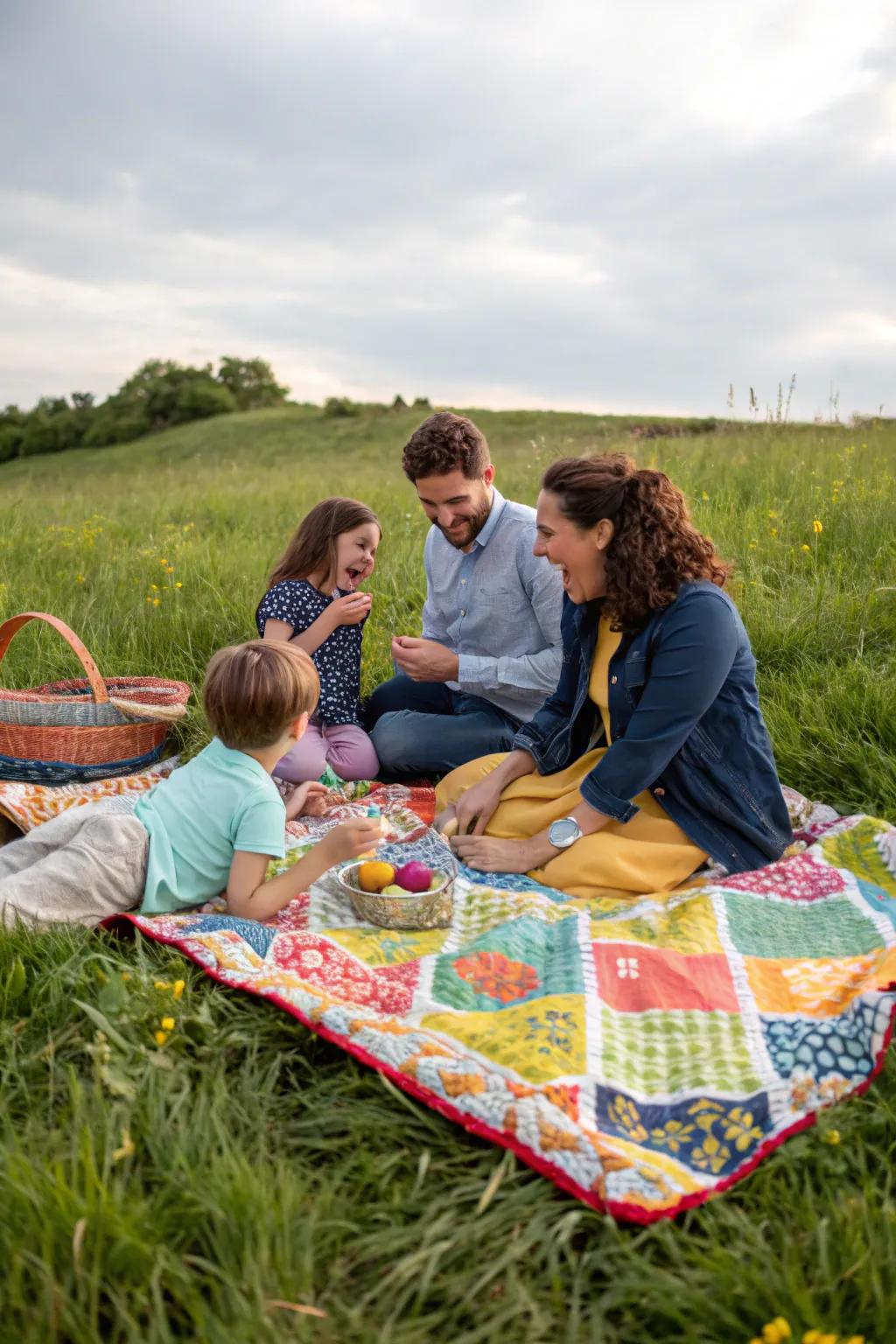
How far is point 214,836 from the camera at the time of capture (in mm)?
3068

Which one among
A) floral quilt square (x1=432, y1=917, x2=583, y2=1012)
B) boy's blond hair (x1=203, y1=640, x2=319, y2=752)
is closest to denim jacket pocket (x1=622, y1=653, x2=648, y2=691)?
floral quilt square (x1=432, y1=917, x2=583, y2=1012)

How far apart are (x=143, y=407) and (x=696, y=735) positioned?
4340cm

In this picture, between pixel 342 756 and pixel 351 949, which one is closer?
pixel 351 949

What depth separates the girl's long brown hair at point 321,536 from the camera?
4.43 metres

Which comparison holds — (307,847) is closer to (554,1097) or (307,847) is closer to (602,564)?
(602,564)

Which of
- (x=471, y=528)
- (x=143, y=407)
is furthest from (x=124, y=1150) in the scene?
(x=143, y=407)

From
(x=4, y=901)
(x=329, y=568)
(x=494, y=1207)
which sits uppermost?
(x=329, y=568)

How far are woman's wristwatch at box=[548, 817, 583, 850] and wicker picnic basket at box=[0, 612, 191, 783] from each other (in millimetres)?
1911

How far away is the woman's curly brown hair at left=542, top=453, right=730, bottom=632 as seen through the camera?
10.3 feet

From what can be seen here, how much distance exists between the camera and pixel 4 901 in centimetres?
279

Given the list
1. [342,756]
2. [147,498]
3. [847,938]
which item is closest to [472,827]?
[342,756]

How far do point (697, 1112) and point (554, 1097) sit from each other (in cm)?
33

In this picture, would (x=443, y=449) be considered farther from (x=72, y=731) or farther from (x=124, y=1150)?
(x=124, y=1150)

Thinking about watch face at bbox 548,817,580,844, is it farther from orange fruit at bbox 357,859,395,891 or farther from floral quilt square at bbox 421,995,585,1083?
floral quilt square at bbox 421,995,585,1083
